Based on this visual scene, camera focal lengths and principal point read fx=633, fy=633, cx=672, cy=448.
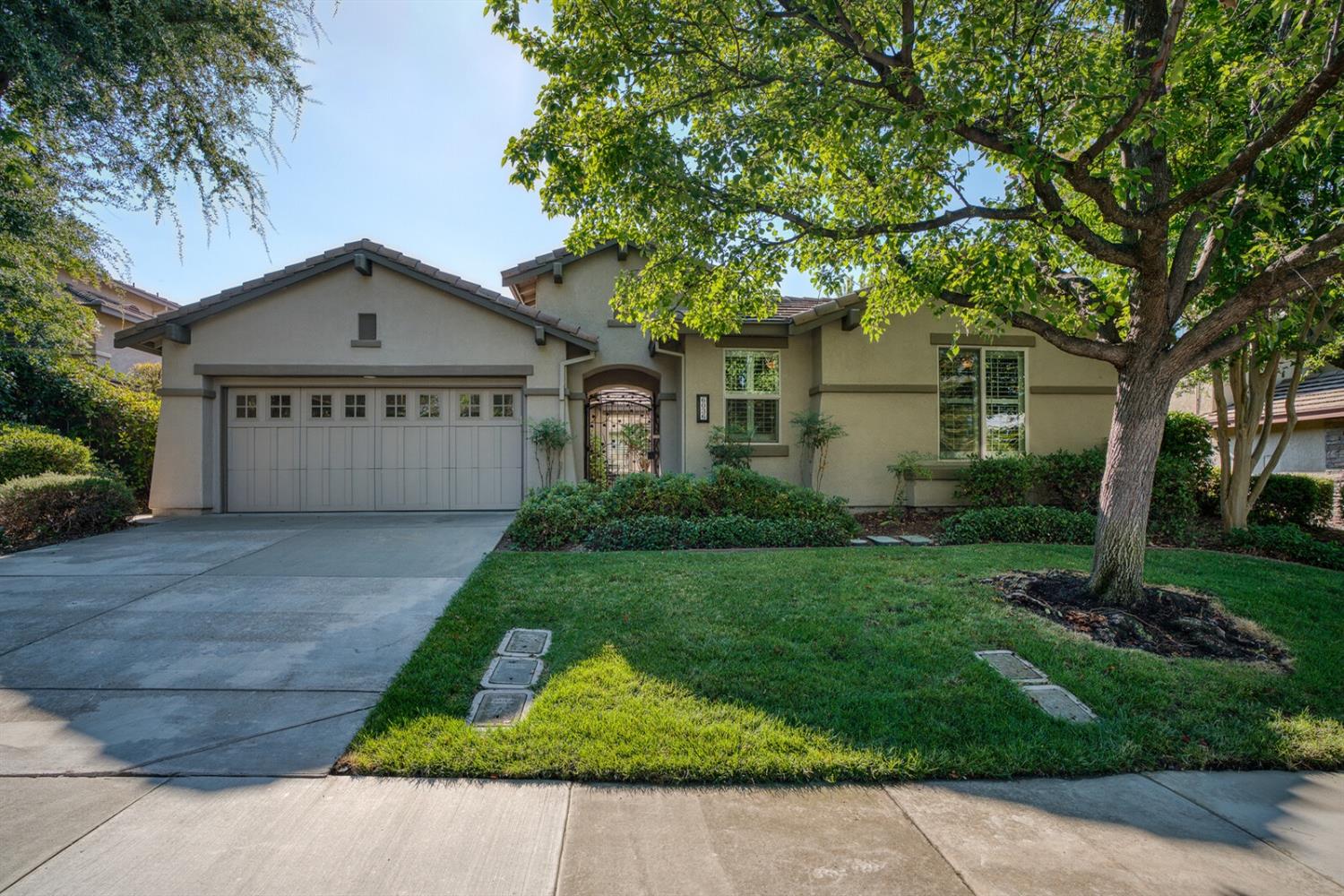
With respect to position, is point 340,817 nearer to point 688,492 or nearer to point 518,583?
point 518,583

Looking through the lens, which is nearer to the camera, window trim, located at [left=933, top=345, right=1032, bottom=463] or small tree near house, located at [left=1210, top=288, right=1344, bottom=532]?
small tree near house, located at [left=1210, top=288, right=1344, bottom=532]

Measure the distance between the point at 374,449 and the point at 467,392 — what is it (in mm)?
1909

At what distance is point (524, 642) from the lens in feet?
15.8

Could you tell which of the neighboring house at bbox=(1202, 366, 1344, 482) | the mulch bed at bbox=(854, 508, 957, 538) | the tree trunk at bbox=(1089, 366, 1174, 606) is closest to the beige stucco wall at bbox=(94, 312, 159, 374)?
the mulch bed at bbox=(854, 508, 957, 538)

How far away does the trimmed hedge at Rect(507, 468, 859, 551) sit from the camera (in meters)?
8.54

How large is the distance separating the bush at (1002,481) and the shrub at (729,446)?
3714 millimetres

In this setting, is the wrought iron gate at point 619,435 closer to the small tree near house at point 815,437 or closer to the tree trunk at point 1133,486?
the small tree near house at point 815,437

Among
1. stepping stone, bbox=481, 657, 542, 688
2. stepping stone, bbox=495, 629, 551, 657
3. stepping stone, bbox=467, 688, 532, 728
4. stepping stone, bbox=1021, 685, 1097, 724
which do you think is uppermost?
stepping stone, bbox=495, 629, 551, 657

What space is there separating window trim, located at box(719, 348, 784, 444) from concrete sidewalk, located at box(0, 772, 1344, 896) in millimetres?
8458

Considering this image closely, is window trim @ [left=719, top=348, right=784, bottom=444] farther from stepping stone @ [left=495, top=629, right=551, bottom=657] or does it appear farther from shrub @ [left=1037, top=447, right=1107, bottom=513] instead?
stepping stone @ [left=495, top=629, right=551, bottom=657]

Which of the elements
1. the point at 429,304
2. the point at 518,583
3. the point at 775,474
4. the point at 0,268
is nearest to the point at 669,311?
the point at 518,583

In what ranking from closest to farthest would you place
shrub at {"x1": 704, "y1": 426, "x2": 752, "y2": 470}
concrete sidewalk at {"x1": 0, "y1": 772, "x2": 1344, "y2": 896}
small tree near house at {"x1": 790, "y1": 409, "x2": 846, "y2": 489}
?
concrete sidewalk at {"x1": 0, "y1": 772, "x2": 1344, "y2": 896}, small tree near house at {"x1": 790, "y1": 409, "x2": 846, "y2": 489}, shrub at {"x1": 704, "y1": 426, "x2": 752, "y2": 470}

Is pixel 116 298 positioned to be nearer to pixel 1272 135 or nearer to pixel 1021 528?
pixel 1021 528

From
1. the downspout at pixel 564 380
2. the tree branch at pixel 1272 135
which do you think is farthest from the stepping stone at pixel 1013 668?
the downspout at pixel 564 380
